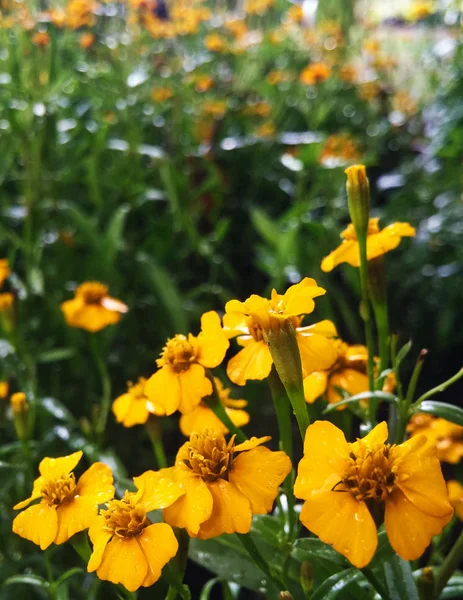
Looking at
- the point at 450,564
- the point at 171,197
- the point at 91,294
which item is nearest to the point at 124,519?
the point at 450,564

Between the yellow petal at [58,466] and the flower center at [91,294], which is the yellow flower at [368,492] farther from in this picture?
the flower center at [91,294]

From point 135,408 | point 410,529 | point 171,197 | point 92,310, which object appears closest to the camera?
point 410,529

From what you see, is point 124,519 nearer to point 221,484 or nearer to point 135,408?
point 221,484

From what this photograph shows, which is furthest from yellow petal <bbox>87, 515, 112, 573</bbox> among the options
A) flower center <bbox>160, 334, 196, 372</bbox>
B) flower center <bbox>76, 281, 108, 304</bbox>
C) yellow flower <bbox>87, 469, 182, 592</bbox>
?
flower center <bbox>76, 281, 108, 304</bbox>

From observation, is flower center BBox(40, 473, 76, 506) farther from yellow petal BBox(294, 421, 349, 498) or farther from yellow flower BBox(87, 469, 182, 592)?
yellow petal BBox(294, 421, 349, 498)

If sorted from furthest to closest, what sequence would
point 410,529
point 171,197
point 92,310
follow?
1. point 171,197
2. point 92,310
3. point 410,529

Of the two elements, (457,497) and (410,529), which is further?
(457,497)

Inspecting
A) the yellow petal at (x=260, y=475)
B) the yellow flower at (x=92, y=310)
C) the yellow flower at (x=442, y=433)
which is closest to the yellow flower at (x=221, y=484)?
the yellow petal at (x=260, y=475)

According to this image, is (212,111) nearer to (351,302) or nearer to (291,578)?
(351,302)
